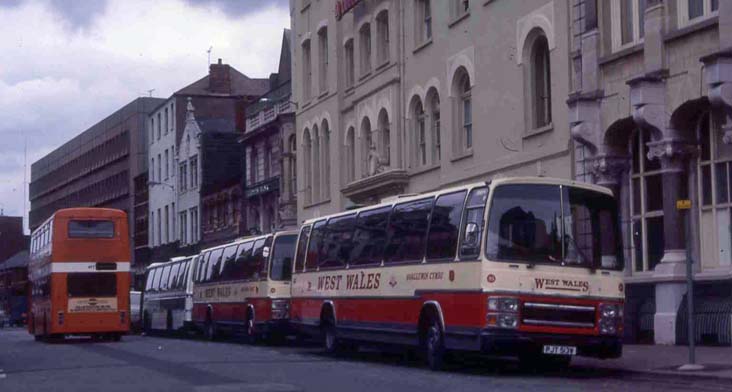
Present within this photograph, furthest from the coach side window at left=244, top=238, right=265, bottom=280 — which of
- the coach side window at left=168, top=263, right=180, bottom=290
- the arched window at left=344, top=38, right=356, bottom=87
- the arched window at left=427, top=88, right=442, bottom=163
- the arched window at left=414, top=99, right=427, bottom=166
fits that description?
the coach side window at left=168, top=263, right=180, bottom=290

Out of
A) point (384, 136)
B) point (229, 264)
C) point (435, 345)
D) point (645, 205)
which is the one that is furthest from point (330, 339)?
point (384, 136)

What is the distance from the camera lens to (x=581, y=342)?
20.6m

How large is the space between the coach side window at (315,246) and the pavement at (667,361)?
7033 mm

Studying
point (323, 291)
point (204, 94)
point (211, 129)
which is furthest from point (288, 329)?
point (204, 94)

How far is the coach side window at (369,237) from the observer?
83.7 ft

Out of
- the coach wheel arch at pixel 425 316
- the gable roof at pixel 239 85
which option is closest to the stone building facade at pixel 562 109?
the coach wheel arch at pixel 425 316

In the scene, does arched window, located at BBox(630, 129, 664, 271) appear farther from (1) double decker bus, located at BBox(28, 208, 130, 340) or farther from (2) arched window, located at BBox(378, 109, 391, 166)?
(1) double decker bus, located at BBox(28, 208, 130, 340)

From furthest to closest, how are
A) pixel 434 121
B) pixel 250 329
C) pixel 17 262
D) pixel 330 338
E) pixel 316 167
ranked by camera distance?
pixel 17 262 → pixel 316 167 → pixel 434 121 → pixel 250 329 → pixel 330 338

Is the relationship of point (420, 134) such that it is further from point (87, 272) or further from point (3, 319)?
point (3, 319)

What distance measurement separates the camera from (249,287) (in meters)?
38.0

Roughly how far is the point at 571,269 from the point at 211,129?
63173mm

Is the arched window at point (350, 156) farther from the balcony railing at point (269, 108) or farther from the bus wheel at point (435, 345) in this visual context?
the bus wheel at point (435, 345)

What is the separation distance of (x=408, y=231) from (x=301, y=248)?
752cm

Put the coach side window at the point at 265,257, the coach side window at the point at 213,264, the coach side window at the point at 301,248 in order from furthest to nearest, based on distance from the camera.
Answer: the coach side window at the point at 213,264 < the coach side window at the point at 265,257 < the coach side window at the point at 301,248
